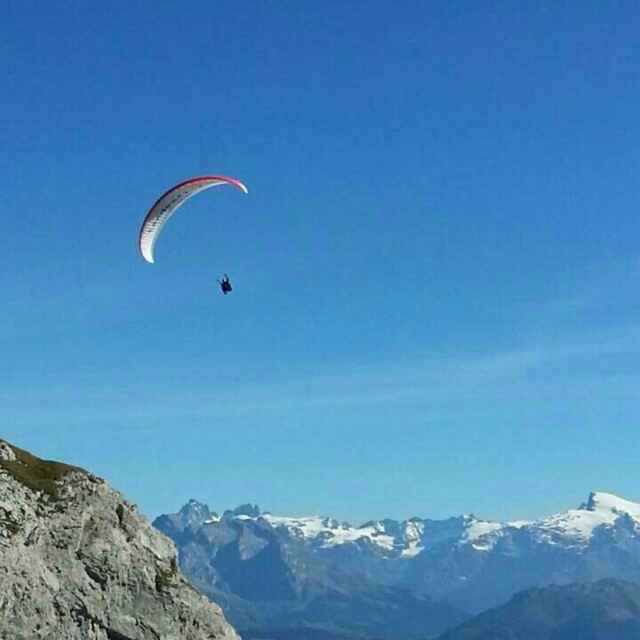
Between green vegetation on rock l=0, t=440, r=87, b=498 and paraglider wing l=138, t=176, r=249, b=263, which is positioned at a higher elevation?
paraglider wing l=138, t=176, r=249, b=263

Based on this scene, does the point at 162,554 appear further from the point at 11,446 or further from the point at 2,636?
the point at 2,636

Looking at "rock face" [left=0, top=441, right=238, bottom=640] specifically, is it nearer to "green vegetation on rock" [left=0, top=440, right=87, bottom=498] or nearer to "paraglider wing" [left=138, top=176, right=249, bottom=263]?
"green vegetation on rock" [left=0, top=440, right=87, bottom=498]

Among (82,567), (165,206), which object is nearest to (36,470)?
(82,567)

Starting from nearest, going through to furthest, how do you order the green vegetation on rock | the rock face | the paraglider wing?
1. the paraglider wing
2. the rock face
3. the green vegetation on rock

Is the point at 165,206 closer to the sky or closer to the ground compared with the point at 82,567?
closer to the sky

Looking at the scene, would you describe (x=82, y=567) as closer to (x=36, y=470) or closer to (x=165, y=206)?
(x=36, y=470)

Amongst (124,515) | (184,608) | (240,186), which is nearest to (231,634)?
(184,608)

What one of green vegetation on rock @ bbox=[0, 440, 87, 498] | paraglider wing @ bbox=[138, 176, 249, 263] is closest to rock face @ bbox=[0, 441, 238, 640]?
green vegetation on rock @ bbox=[0, 440, 87, 498]
